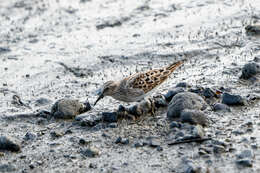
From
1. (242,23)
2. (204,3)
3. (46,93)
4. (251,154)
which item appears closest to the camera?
(251,154)

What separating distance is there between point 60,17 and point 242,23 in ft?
23.8

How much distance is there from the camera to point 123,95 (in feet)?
31.0

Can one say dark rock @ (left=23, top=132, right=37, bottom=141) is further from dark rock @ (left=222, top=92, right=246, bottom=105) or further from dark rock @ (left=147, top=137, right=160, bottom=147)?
dark rock @ (left=222, top=92, right=246, bottom=105)

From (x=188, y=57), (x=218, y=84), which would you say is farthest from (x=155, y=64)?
(x=218, y=84)

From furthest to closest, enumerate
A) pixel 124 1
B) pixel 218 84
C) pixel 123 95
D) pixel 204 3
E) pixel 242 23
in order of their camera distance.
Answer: pixel 124 1
pixel 204 3
pixel 242 23
pixel 218 84
pixel 123 95

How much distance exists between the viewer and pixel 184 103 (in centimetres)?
870

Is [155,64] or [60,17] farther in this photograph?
[60,17]

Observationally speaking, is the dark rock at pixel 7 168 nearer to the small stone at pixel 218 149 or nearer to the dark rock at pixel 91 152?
the dark rock at pixel 91 152

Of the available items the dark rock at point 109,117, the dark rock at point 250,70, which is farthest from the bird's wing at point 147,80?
the dark rock at point 250,70

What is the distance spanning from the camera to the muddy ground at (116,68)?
7.57m

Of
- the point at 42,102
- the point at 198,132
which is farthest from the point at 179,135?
the point at 42,102

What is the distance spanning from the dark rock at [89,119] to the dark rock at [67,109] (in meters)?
0.38

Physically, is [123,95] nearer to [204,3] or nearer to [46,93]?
[46,93]

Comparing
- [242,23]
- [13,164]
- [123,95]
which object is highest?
[242,23]
